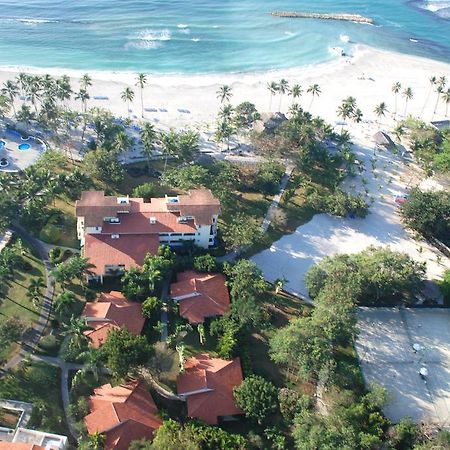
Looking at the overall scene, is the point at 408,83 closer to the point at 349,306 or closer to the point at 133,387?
the point at 349,306

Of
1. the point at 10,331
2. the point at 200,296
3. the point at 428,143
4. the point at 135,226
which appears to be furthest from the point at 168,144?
the point at 428,143

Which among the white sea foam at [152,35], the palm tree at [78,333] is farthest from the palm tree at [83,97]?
the palm tree at [78,333]

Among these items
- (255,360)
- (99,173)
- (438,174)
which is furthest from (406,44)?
Result: (255,360)

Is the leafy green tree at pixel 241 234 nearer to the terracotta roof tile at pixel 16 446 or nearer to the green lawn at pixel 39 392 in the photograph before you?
the green lawn at pixel 39 392

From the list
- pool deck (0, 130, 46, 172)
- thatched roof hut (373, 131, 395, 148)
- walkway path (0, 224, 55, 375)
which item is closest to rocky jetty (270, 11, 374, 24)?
thatched roof hut (373, 131, 395, 148)

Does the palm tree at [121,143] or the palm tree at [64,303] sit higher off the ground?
the palm tree at [121,143]

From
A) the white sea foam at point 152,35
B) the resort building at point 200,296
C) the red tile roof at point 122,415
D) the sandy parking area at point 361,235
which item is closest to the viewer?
the red tile roof at point 122,415
